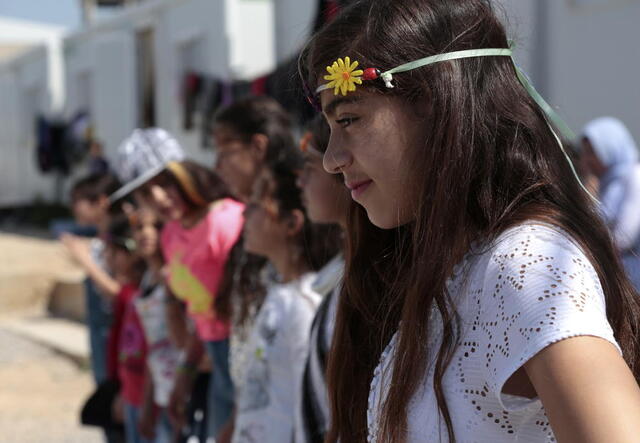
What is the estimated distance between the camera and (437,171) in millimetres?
1250

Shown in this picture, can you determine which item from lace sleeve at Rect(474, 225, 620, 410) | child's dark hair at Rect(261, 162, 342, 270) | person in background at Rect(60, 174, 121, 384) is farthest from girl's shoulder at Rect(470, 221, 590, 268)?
person in background at Rect(60, 174, 121, 384)

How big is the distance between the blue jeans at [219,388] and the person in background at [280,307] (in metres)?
0.57

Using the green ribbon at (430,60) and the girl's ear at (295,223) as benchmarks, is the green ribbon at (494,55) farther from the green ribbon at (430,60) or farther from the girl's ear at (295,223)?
the girl's ear at (295,223)

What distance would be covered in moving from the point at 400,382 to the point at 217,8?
10963 mm

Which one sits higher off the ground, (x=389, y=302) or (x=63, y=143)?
(x=389, y=302)

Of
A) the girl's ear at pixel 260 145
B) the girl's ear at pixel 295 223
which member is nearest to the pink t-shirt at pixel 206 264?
the girl's ear at pixel 260 145

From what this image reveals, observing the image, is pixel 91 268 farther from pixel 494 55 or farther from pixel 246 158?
pixel 494 55

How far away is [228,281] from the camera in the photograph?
10.1 feet

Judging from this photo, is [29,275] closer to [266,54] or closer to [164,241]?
[266,54]

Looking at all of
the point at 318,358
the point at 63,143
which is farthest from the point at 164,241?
the point at 63,143

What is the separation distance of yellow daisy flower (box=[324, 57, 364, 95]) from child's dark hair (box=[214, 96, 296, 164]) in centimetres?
169

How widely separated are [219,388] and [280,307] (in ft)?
2.74

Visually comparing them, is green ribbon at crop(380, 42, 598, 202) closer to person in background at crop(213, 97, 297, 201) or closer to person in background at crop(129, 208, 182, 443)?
person in background at crop(213, 97, 297, 201)

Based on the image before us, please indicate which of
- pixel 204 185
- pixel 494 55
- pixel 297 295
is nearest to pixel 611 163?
pixel 204 185
